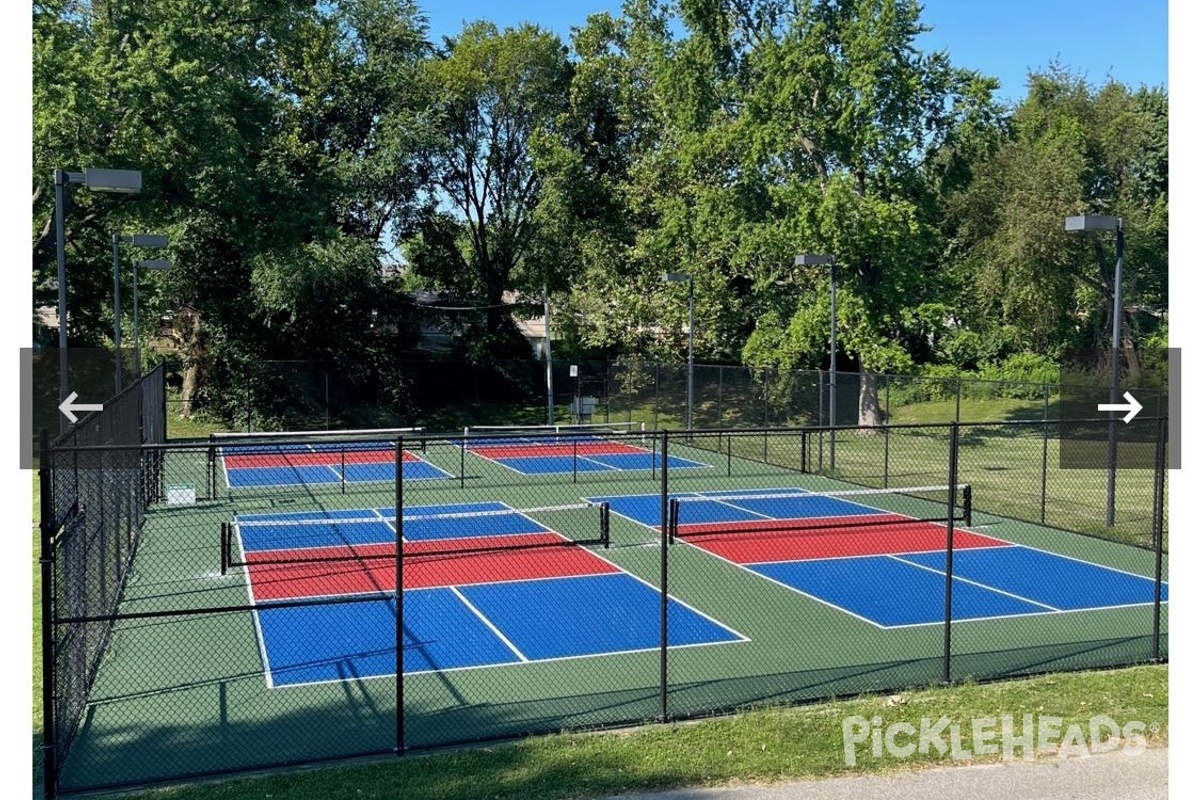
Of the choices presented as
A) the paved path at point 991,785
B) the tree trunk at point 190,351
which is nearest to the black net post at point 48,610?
the paved path at point 991,785

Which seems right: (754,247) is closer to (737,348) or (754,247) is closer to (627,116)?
(737,348)

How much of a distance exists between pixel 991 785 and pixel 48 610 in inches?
263

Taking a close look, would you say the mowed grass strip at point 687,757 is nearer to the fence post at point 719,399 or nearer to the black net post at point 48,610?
the black net post at point 48,610

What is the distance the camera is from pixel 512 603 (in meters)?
14.2

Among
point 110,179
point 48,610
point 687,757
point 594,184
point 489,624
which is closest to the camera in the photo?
point 48,610

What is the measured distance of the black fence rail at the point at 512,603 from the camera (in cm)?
906

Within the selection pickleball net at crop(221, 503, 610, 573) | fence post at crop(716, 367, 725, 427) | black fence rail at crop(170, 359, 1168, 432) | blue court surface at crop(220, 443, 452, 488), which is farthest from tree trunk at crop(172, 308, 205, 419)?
pickleball net at crop(221, 503, 610, 573)

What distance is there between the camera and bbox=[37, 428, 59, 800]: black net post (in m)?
7.29

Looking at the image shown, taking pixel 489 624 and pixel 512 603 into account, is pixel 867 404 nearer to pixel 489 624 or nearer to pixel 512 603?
pixel 512 603

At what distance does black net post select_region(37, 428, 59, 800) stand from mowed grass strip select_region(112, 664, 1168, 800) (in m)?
0.62

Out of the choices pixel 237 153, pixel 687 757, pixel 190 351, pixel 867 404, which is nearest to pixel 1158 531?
pixel 687 757

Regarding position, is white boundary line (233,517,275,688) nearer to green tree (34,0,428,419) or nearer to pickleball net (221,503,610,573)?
pickleball net (221,503,610,573)

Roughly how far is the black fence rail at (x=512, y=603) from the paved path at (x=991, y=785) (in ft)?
5.67
